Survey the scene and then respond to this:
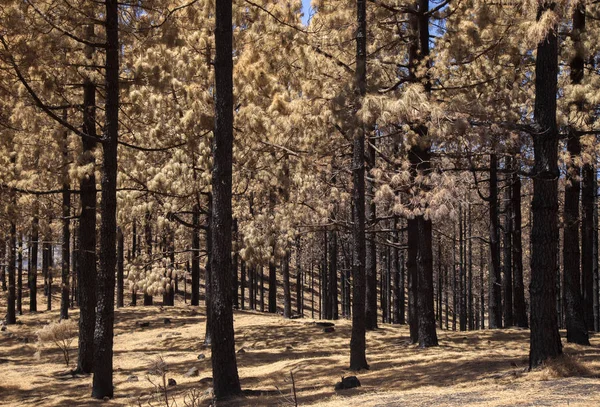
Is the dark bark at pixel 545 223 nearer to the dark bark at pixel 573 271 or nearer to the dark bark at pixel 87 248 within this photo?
the dark bark at pixel 573 271

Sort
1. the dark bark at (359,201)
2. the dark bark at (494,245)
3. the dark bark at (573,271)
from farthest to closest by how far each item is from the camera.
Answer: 1. the dark bark at (494,245)
2. the dark bark at (573,271)
3. the dark bark at (359,201)

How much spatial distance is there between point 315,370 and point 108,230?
17.3 ft

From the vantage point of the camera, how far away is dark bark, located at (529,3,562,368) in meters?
9.23

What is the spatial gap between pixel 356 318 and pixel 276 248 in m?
4.58

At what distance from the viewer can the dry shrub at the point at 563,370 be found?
8641mm

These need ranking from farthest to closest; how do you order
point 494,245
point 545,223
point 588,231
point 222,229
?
point 494,245 < point 588,231 < point 222,229 < point 545,223

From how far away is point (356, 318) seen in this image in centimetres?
1162

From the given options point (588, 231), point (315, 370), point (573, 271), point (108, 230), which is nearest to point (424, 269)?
point (573, 271)

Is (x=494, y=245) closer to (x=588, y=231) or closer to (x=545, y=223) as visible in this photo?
(x=588, y=231)

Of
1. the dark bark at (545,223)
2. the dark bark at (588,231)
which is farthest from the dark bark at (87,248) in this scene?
the dark bark at (588,231)

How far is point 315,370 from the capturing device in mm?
12641

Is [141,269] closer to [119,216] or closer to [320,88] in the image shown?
[119,216]

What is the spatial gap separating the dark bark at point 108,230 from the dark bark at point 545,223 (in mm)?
7497

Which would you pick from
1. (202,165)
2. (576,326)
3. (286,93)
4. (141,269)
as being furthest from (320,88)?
(576,326)
